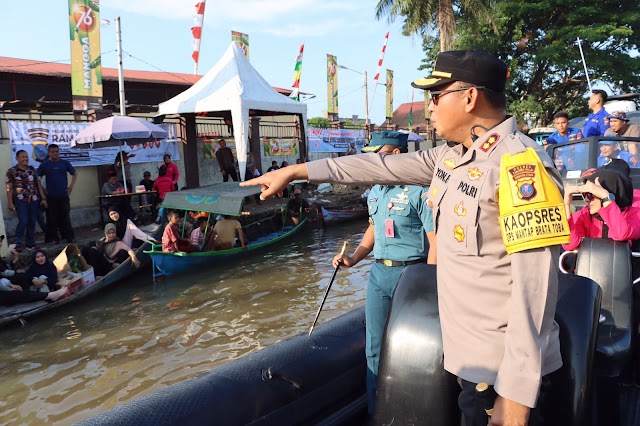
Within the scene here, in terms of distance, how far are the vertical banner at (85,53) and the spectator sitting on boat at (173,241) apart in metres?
4.93

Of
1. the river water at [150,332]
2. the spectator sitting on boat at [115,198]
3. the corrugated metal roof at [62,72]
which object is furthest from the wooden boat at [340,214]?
the corrugated metal roof at [62,72]

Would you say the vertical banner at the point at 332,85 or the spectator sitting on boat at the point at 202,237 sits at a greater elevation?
the vertical banner at the point at 332,85

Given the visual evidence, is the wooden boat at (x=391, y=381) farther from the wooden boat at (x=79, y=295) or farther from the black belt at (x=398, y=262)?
the wooden boat at (x=79, y=295)

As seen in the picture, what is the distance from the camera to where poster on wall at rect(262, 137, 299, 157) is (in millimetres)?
19491

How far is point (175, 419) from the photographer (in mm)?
2330

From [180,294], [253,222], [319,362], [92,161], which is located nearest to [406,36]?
[253,222]

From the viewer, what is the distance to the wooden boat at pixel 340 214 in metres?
16.0

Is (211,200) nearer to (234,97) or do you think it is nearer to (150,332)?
(150,332)

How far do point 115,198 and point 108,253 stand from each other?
2.70 metres

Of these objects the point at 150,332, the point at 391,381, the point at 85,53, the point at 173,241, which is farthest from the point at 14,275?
the point at 391,381

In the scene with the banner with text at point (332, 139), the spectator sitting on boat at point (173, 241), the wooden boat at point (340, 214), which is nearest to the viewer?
the spectator sitting on boat at point (173, 241)

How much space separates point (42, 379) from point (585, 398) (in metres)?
6.13

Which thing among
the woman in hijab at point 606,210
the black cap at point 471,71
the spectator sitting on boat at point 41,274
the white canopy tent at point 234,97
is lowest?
the spectator sitting on boat at point 41,274

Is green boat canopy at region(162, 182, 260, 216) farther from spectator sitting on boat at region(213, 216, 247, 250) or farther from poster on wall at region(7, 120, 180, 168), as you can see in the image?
poster on wall at region(7, 120, 180, 168)
